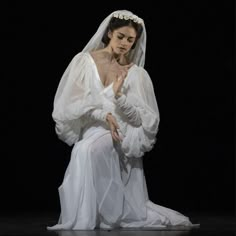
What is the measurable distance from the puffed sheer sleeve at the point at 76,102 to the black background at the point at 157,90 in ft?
5.10

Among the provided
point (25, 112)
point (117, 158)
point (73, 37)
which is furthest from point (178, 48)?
point (117, 158)

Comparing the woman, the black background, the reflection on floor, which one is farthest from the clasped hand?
the black background

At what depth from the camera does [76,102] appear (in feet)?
21.2

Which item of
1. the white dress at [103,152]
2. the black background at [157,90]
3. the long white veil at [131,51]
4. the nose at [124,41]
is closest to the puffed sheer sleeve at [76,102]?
the white dress at [103,152]

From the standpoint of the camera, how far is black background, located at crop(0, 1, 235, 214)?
320 inches

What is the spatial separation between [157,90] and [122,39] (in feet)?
5.40

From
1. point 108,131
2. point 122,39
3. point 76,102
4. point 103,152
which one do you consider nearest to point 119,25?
point 122,39

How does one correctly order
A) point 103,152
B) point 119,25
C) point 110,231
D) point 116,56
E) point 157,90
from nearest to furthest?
point 110,231 → point 103,152 → point 119,25 → point 116,56 → point 157,90

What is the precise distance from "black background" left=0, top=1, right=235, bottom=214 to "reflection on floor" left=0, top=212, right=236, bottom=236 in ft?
2.41

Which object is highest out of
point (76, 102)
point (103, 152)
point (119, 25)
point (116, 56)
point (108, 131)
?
point (119, 25)

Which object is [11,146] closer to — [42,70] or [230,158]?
[42,70]

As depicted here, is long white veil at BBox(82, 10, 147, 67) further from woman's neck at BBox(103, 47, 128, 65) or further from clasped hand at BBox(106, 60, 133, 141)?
clasped hand at BBox(106, 60, 133, 141)

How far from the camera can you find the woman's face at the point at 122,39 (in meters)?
6.66

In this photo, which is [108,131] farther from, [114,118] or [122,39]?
[122,39]
